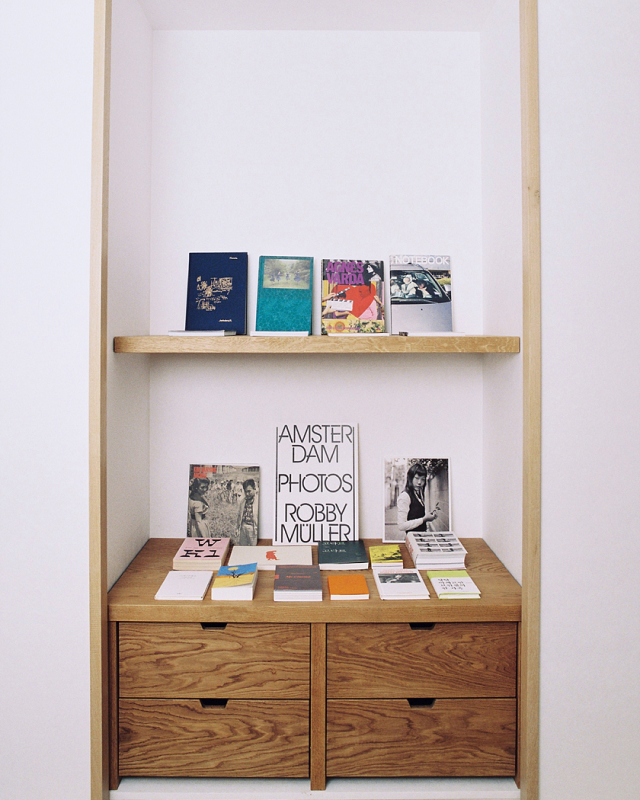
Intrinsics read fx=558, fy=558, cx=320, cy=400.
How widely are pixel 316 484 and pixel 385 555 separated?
0.98 ft

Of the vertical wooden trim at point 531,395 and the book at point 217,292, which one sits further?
the book at point 217,292

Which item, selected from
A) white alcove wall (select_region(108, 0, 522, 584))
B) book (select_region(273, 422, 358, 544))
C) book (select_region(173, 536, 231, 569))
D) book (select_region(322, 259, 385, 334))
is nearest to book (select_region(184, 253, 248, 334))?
white alcove wall (select_region(108, 0, 522, 584))

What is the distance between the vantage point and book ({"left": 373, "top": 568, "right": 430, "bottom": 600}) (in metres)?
1.34

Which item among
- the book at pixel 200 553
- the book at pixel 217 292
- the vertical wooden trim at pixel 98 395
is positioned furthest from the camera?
the book at pixel 217 292

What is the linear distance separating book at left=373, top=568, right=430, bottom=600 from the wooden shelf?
574 millimetres

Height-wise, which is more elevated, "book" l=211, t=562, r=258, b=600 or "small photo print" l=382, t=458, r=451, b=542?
"small photo print" l=382, t=458, r=451, b=542

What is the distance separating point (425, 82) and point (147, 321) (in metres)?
1.11

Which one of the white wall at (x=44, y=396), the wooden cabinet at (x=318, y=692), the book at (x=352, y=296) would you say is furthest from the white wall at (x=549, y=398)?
the book at (x=352, y=296)

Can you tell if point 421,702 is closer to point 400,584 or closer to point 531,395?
point 400,584

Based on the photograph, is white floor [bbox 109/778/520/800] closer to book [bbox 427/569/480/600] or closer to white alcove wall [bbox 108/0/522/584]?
book [bbox 427/569/480/600]

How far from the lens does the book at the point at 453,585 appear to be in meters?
1.34

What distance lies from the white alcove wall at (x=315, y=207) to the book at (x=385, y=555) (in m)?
0.14

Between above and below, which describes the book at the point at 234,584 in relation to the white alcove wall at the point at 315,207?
below

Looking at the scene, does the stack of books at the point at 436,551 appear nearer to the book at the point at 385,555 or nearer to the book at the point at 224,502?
the book at the point at 385,555
